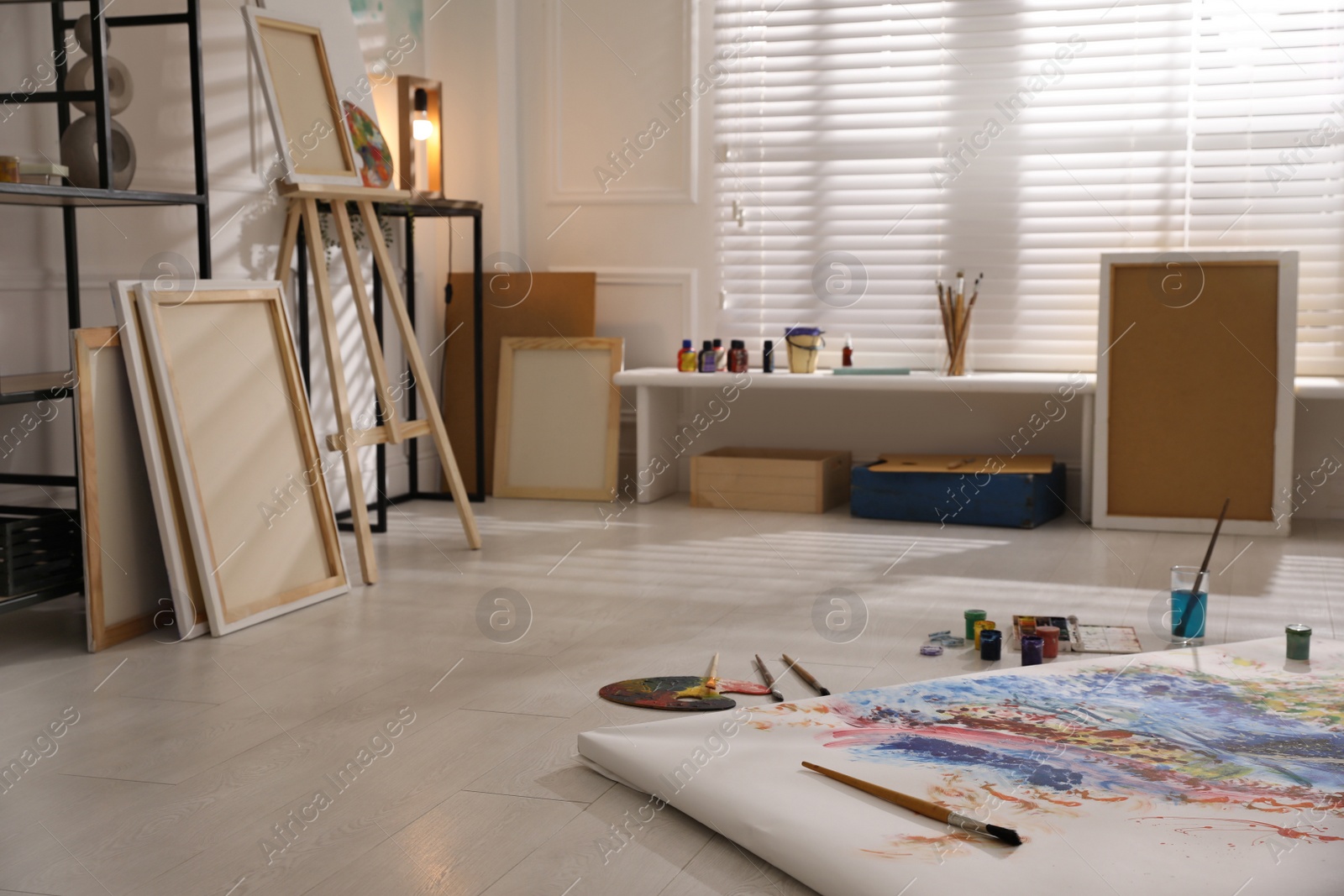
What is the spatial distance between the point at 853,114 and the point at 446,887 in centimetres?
406

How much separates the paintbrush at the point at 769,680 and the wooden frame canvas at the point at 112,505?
60.7 inches

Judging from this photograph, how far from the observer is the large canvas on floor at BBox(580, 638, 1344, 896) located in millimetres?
1713

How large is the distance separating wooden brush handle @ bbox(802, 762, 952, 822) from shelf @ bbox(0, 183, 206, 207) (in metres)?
2.11

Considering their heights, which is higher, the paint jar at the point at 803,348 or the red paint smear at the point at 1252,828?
the paint jar at the point at 803,348

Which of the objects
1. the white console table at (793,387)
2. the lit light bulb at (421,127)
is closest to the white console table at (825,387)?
the white console table at (793,387)

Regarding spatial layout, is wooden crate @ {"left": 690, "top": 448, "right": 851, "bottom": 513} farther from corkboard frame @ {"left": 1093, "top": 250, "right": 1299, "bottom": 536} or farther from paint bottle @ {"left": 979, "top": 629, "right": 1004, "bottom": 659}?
paint bottle @ {"left": 979, "top": 629, "right": 1004, "bottom": 659}

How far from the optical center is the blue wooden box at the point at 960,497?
4516mm

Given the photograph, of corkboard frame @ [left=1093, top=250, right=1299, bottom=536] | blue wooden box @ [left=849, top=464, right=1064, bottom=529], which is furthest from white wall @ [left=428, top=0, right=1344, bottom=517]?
corkboard frame @ [left=1093, top=250, right=1299, bottom=536]

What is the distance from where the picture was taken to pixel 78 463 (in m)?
2.96

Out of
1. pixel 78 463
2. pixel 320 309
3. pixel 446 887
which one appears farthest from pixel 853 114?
pixel 446 887

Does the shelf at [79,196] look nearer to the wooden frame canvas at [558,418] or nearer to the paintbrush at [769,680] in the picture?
the paintbrush at [769,680]

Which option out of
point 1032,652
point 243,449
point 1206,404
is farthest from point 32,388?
point 1206,404

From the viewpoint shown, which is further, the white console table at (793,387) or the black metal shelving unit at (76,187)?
the white console table at (793,387)

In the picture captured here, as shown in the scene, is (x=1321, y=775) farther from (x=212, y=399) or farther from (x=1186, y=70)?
(x=1186, y=70)
